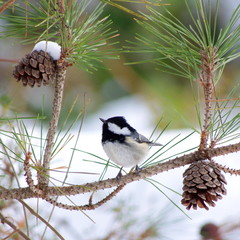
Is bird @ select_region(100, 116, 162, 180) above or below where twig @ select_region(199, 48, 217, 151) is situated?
above

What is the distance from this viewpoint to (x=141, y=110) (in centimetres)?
358

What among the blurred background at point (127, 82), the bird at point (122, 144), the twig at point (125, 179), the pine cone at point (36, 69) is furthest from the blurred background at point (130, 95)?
the pine cone at point (36, 69)

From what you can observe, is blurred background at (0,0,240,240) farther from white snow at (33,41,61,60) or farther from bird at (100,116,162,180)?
white snow at (33,41,61,60)

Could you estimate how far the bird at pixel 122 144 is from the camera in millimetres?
1504

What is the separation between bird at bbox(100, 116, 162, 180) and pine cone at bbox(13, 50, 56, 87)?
0.49 metres

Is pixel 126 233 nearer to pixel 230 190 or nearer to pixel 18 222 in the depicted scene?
pixel 18 222

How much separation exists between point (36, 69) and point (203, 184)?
0.53 m

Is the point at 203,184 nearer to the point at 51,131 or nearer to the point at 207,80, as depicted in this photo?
the point at 207,80

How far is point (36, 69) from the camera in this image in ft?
3.51

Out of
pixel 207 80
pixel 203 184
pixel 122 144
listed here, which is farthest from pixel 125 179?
pixel 122 144

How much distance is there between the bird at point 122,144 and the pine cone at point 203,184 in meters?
0.47

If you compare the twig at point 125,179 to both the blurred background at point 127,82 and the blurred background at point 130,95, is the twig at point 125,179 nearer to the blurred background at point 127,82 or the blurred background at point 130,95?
the blurred background at point 130,95

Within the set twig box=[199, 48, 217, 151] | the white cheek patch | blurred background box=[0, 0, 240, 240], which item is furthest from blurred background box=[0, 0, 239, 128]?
twig box=[199, 48, 217, 151]

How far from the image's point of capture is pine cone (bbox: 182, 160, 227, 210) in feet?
3.33
